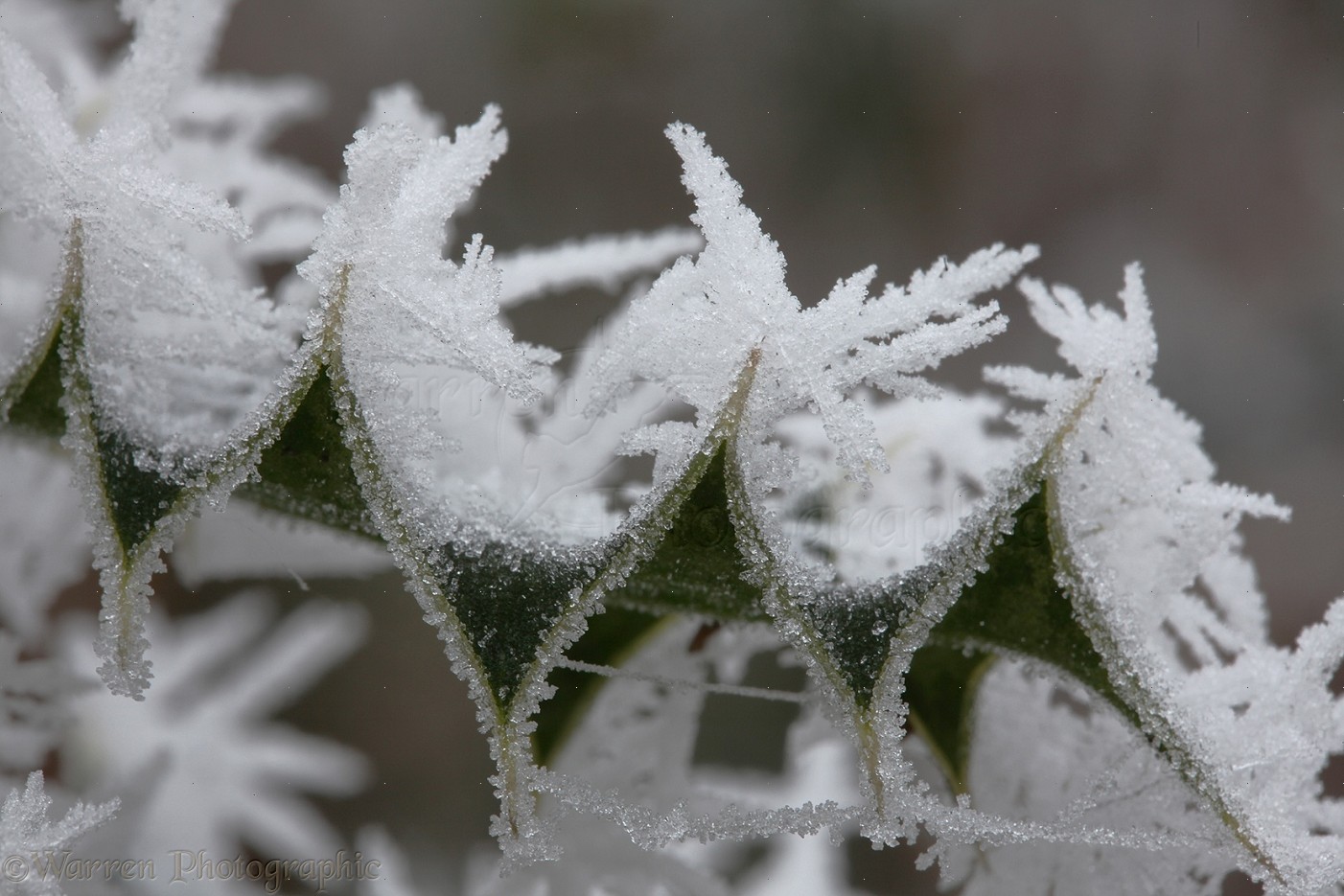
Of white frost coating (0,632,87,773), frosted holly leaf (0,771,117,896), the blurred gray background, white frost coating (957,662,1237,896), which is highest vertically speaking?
the blurred gray background

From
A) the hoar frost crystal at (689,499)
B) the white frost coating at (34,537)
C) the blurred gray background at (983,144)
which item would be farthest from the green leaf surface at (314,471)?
the blurred gray background at (983,144)

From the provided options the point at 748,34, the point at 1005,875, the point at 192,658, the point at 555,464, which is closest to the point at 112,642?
the point at 555,464

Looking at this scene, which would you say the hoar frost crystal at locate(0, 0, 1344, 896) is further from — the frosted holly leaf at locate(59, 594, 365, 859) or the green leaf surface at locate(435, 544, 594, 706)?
the frosted holly leaf at locate(59, 594, 365, 859)

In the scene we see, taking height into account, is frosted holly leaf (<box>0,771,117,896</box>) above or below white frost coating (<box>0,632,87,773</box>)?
below

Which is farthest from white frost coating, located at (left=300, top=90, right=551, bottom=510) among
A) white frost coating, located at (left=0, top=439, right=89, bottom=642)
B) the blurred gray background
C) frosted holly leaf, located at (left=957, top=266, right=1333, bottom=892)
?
the blurred gray background

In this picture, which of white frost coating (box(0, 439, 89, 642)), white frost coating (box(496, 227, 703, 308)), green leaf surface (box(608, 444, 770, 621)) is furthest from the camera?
white frost coating (box(0, 439, 89, 642))

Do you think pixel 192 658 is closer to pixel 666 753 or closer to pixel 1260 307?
pixel 666 753

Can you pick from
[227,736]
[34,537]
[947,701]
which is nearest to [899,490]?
[947,701]

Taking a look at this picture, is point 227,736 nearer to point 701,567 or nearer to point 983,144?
point 701,567

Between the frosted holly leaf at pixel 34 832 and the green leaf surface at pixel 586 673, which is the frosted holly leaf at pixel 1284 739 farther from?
the frosted holly leaf at pixel 34 832
